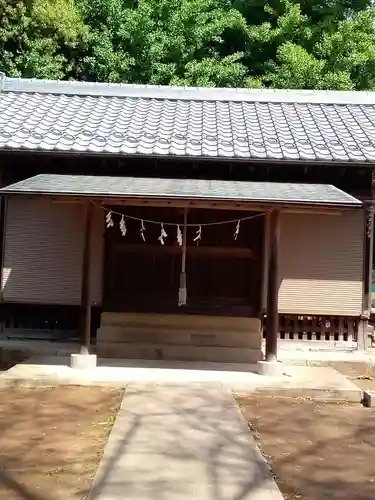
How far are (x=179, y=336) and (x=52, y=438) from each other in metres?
4.36

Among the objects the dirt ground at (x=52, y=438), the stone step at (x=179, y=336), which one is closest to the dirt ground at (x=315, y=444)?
the dirt ground at (x=52, y=438)

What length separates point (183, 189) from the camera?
8414 millimetres

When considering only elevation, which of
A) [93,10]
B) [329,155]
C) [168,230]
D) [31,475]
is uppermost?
[93,10]

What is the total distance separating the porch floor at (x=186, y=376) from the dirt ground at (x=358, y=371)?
0.31 meters

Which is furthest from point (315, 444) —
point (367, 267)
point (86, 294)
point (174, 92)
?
point (174, 92)

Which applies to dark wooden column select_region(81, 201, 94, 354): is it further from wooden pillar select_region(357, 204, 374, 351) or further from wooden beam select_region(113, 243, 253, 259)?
wooden pillar select_region(357, 204, 374, 351)

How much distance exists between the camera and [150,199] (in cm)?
796

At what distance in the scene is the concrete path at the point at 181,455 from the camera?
13.4 feet

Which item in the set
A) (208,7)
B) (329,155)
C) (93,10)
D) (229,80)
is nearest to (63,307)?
(329,155)

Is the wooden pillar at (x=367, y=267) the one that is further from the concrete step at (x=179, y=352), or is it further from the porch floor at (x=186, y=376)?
the concrete step at (x=179, y=352)

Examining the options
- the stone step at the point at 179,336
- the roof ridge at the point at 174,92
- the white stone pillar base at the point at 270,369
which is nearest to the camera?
the white stone pillar base at the point at 270,369

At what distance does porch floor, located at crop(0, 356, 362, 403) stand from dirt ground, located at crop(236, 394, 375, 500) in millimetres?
254

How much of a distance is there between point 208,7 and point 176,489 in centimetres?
2312

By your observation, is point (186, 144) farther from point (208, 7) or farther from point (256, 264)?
point (208, 7)
